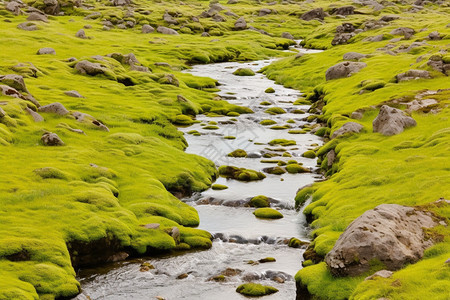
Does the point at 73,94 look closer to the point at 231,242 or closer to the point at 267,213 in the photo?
the point at 267,213

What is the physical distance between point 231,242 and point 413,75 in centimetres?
4747

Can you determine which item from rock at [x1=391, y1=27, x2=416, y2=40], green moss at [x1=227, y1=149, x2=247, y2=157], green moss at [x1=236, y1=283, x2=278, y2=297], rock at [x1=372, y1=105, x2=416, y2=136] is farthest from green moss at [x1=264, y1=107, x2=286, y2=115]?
green moss at [x1=236, y1=283, x2=278, y2=297]

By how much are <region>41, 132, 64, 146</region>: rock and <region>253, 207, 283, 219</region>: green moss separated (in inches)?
829

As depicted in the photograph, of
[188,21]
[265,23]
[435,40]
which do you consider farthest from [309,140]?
[265,23]

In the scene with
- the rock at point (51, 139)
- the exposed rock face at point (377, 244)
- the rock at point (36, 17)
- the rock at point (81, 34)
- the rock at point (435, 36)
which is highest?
the rock at point (435, 36)

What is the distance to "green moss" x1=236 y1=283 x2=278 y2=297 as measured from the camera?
29906mm

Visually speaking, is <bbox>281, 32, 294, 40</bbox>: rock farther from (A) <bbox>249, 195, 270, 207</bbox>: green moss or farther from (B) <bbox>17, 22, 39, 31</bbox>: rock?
(A) <bbox>249, 195, 270, 207</bbox>: green moss

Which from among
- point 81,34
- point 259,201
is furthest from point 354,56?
point 81,34

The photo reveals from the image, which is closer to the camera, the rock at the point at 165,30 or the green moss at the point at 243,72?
the green moss at the point at 243,72

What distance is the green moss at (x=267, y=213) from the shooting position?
43.4 m

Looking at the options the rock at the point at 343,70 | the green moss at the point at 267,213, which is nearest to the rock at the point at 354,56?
the rock at the point at 343,70

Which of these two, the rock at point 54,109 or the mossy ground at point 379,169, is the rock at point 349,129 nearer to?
the mossy ground at point 379,169

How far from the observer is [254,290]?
3002cm

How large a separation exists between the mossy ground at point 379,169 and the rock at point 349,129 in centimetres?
121
